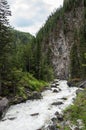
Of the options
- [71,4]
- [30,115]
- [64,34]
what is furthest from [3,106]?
[71,4]

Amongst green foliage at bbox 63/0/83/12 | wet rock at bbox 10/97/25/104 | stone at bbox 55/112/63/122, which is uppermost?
green foliage at bbox 63/0/83/12

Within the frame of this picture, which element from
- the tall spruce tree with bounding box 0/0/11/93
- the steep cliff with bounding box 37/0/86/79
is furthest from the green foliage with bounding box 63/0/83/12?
the tall spruce tree with bounding box 0/0/11/93

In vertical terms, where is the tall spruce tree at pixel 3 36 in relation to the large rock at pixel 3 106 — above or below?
above

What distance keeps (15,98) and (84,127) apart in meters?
15.0

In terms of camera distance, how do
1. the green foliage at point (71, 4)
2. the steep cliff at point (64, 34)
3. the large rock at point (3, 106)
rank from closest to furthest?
the large rock at point (3, 106), the steep cliff at point (64, 34), the green foliage at point (71, 4)

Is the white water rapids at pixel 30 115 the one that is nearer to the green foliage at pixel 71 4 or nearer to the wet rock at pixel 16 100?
the wet rock at pixel 16 100

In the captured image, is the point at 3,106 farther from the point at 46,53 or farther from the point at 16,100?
the point at 46,53

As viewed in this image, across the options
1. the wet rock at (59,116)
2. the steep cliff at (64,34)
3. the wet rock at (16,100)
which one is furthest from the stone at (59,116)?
the steep cliff at (64,34)

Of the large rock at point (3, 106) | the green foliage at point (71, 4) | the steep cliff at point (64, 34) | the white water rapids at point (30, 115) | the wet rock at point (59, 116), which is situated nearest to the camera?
the white water rapids at point (30, 115)

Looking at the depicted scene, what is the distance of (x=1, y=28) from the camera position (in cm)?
3716

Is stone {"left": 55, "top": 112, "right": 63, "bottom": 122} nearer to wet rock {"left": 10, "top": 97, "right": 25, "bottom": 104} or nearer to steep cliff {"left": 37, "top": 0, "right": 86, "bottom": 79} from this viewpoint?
wet rock {"left": 10, "top": 97, "right": 25, "bottom": 104}

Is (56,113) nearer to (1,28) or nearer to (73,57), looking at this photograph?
(1,28)

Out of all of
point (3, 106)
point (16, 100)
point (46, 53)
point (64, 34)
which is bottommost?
point (46, 53)

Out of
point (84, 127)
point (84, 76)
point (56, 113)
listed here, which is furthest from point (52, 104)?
point (84, 76)
